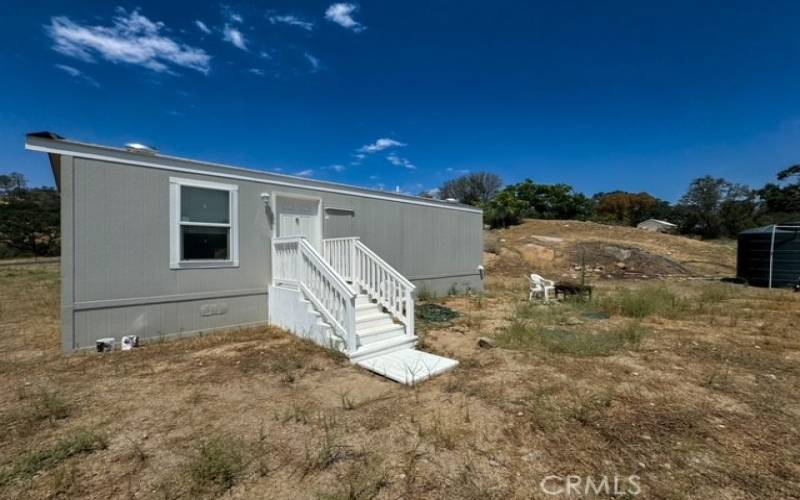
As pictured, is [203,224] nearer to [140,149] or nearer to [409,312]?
[140,149]

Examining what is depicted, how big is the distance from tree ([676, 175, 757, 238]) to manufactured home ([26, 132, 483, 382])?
37718mm

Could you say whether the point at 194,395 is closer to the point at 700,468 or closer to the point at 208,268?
the point at 208,268

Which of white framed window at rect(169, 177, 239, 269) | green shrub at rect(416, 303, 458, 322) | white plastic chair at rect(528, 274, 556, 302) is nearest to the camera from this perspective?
white framed window at rect(169, 177, 239, 269)

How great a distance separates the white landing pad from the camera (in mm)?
3985

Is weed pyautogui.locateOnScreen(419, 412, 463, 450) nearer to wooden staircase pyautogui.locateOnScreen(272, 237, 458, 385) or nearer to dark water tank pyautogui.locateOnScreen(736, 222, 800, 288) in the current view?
wooden staircase pyautogui.locateOnScreen(272, 237, 458, 385)

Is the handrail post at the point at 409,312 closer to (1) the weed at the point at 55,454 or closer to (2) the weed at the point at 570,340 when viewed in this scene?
(2) the weed at the point at 570,340

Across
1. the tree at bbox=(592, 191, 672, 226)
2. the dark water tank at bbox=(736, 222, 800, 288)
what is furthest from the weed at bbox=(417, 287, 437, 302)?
the tree at bbox=(592, 191, 672, 226)

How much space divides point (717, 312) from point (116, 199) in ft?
37.6

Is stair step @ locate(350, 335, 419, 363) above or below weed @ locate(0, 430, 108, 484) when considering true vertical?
above

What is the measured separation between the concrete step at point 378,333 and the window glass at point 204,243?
2.90m

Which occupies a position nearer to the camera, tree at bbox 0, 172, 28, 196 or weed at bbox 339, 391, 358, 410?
weed at bbox 339, 391, 358, 410

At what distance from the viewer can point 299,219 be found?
276 inches

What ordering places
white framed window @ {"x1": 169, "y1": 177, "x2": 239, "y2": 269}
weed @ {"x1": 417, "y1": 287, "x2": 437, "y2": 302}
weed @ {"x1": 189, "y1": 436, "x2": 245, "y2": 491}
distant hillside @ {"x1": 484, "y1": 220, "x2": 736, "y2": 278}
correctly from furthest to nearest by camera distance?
distant hillside @ {"x1": 484, "y1": 220, "x2": 736, "y2": 278} → weed @ {"x1": 417, "y1": 287, "x2": 437, "y2": 302} → white framed window @ {"x1": 169, "y1": 177, "x2": 239, "y2": 269} → weed @ {"x1": 189, "y1": 436, "x2": 245, "y2": 491}

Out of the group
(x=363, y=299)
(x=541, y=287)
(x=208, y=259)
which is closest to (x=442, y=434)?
(x=363, y=299)
